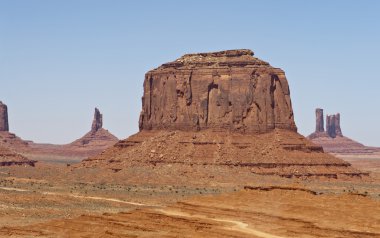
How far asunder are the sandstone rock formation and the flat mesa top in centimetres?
16

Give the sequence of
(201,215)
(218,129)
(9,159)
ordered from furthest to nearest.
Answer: (9,159), (218,129), (201,215)

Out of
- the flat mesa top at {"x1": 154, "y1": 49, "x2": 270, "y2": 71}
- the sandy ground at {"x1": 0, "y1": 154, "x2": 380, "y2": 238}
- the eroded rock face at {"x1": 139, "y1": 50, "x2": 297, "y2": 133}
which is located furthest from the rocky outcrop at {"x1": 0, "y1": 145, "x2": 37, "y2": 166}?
the sandy ground at {"x1": 0, "y1": 154, "x2": 380, "y2": 238}

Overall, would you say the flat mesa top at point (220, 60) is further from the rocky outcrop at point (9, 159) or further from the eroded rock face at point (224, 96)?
the rocky outcrop at point (9, 159)

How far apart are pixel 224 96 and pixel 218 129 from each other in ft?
17.3

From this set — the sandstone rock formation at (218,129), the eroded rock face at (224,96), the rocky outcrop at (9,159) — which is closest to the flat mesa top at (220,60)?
the eroded rock face at (224,96)

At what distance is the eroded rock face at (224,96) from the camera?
422 feet

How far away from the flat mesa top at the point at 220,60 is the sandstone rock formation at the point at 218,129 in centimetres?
16

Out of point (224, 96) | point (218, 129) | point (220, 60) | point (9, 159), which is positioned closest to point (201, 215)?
point (218, 129)

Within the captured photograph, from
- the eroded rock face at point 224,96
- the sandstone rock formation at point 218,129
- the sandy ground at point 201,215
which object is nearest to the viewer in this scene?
the sandy ground at point 201,215

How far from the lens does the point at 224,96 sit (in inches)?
→ 5113

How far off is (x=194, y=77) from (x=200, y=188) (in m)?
28.4

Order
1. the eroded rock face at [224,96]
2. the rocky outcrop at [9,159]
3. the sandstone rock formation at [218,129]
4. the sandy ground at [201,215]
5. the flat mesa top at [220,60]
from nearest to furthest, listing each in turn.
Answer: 1. the sandy ground at [201,215]
2. the sandstone rock formation at [218,129]
3. the eroded rock face at [224,96]
4. the flat mesa top at [220,60]
5. the rocky outcrop at [9,159]

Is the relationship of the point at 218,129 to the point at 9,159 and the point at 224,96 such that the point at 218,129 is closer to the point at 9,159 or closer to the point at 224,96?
the point at 224,96

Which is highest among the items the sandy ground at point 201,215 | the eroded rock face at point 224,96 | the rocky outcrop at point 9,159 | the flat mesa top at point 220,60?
the flat mesa top at point 220,60
